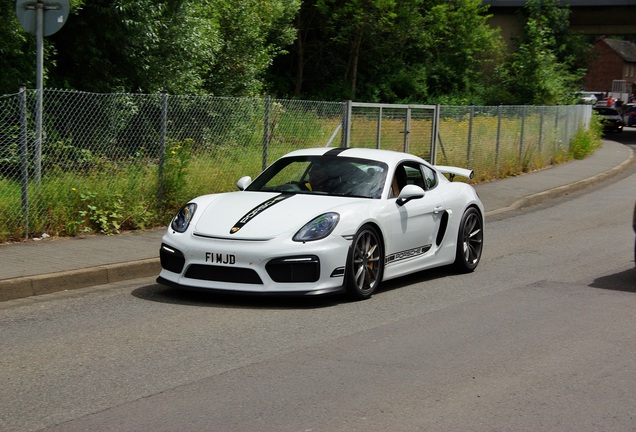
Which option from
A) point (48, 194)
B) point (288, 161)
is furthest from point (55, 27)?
point (288, 161)

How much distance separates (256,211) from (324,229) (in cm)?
70

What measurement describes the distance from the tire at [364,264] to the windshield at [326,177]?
0.60 meters

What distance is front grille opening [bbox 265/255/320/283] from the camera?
26.7 feet

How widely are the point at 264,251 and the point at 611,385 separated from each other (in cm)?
324

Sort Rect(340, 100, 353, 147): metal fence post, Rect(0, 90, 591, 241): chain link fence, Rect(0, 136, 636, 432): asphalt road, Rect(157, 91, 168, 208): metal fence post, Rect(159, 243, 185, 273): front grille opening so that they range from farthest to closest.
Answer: Rect(340, 100, 353, 147): metal fence post → Rect(157, 91, 168, 208): metal fence post → Rect(0, 90, 591, 241): chain link fence → Rect(159, 243, 185, 273): front grille opening → Rect(0, 136, 636, 432): asphalt road

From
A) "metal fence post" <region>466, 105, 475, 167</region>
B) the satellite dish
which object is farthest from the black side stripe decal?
"metal fence post" <region>466, 105, 475, 167</region>

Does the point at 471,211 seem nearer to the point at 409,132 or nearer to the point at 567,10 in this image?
the point at 409,132

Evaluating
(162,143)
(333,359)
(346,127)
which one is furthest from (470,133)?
(333,359)

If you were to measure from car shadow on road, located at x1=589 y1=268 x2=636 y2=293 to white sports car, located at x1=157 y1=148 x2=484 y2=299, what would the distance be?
4.68ft

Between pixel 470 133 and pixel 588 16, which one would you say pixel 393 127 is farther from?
pixel 588 16

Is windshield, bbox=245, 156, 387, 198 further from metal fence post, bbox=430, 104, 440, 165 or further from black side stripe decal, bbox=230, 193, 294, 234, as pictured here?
metal fence post, bbox=430, 104, 440, 165

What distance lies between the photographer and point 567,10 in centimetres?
5266

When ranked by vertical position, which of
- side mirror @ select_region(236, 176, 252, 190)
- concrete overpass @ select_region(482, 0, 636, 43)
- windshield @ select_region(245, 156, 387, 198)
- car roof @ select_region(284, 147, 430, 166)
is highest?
concrete overpass @ select_region(482, 0, 636, 43)

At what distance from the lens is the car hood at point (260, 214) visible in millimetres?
8344
